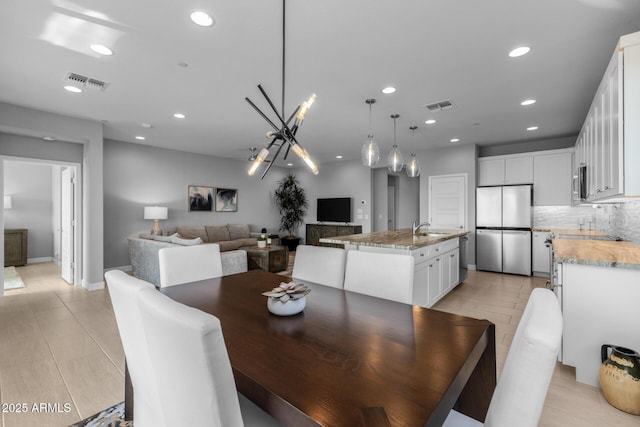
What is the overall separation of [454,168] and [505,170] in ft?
3.06

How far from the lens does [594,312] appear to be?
2096 mm

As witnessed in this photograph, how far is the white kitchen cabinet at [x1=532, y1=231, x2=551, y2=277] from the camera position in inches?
210

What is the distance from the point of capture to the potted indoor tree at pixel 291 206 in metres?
8.98

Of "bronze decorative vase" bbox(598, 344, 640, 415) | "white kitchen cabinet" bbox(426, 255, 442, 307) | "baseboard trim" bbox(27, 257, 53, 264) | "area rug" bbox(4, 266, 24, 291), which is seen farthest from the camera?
"baseboard trim" bbox(27, 257, 53, 264)

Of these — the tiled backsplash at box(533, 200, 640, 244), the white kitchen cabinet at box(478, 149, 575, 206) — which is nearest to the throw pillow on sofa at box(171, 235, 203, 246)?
the tiled backsplash at box(533, 200, 640, 244)

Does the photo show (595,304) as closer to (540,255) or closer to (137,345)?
(137,345)

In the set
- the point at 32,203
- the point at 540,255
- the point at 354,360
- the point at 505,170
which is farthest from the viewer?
the point at 32,203

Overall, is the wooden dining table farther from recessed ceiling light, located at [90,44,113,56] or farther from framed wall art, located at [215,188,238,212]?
framed wall art, located at [215,188,238,212]

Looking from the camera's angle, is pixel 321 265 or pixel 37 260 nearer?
pixel 321 265

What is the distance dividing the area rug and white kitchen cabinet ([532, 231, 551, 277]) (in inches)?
346

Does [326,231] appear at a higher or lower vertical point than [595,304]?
higher

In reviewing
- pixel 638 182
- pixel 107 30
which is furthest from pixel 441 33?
pixel 107 30

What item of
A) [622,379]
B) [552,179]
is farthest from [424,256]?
[552,179]

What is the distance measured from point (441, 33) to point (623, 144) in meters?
1.47
